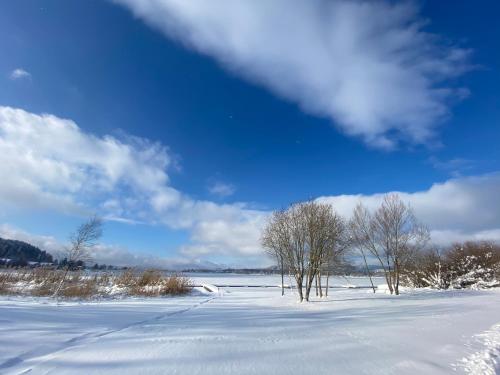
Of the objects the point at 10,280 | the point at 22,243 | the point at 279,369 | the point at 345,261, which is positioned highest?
the point at 22,243

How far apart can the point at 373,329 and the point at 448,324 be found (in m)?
2.80

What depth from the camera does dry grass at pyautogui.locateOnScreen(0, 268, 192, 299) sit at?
21422 mm

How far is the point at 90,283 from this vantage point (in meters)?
23.8

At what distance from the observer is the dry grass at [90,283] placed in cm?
2142

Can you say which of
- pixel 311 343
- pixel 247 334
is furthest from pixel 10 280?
pixel 311 343

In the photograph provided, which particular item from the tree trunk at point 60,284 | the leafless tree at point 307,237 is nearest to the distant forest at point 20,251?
the tree trunk at point 60,284

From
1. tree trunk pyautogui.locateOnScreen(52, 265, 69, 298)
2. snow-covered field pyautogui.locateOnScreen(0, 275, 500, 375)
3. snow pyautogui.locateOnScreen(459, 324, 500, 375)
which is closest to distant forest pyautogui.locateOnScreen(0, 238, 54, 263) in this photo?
tree trunk pyautogui.locateOnScreen(52, 265, 69, 298)

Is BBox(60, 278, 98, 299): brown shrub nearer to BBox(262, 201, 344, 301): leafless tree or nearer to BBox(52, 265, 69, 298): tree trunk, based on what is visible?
BBox(52, 265, 69, 298): tree trunk

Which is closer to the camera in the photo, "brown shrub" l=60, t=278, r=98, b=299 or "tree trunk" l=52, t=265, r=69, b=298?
"tree trunk" l=52, t=265, r=69, b=298

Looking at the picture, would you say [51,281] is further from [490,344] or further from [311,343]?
[490,344]

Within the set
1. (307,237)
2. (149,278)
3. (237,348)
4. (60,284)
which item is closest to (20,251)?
(149,278)

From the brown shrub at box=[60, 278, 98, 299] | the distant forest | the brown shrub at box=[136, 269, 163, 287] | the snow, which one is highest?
the distant forest

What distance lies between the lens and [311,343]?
22.8 ft

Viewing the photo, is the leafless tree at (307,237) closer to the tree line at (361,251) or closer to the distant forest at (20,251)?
the tree line at (361,251)
